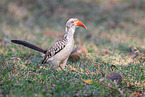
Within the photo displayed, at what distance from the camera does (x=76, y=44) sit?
22.0ft

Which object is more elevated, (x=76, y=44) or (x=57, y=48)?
(x=76, y=44)

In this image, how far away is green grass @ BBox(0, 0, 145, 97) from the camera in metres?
3.52

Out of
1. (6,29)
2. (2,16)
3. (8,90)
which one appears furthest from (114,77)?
(2,16)

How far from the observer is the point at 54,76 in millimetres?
3930

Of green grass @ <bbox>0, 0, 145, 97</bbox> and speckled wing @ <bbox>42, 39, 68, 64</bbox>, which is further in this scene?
speckled wing @ <bbox>42, 39, 68, 64</bbox>

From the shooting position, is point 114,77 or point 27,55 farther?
point 27,55

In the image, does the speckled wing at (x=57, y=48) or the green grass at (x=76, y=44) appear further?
the speckled wing at (x=57, y=48)

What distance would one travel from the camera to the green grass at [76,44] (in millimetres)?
3521

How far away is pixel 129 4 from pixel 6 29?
22.6 feet

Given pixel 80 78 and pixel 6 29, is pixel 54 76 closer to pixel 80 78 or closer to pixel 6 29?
pixel 80 78

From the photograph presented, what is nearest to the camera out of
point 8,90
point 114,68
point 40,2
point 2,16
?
point 8,90

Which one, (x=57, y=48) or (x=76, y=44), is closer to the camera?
(x=57, y=48)

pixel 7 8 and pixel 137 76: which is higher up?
pixel 7 8

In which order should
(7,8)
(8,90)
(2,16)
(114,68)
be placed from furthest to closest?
(7,8) < (2,16) < (114,68) < (8,90)
